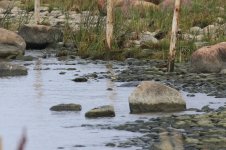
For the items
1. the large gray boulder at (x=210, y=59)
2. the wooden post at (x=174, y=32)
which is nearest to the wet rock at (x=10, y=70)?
the wooden post at (x=174, y=32)

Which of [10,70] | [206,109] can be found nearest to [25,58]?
[10,70]

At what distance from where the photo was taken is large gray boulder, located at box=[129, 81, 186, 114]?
48.6ft

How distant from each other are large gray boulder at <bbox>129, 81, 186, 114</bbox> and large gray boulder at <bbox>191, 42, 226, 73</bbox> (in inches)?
266

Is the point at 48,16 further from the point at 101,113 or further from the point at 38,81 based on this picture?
the point at 101,113

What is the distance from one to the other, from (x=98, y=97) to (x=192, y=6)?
21.4m

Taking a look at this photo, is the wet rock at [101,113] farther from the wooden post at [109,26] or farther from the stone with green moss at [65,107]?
the wooden post at [109,26]

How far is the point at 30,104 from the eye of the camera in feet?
53.8

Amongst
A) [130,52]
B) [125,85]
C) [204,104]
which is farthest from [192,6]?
[204,104]

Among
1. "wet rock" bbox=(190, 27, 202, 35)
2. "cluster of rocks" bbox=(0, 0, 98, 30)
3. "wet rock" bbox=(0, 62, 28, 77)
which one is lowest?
"wet rock" bbox=(0, 62, 28, 77)

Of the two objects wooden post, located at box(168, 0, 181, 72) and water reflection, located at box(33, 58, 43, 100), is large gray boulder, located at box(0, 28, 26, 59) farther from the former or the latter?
wooden post, located at box(168, 0, 181, 72)

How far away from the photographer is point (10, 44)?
2770cm

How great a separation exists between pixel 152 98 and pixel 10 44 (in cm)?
1351

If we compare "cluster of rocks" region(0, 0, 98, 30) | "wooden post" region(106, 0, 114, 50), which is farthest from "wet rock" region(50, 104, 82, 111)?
"cluster of rocks" region(0, 0, 98, 30)

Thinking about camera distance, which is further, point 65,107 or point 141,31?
point 141,31
